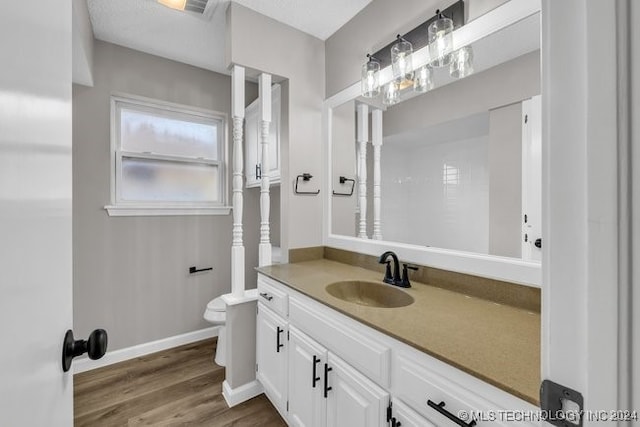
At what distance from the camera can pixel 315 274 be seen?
164 cm

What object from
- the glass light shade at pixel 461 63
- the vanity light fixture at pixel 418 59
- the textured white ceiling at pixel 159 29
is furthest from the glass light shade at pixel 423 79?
the textured white ceiling at pixel 159 29

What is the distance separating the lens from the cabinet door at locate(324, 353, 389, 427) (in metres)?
0.94

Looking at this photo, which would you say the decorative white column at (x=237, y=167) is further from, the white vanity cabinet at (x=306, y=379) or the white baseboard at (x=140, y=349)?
the white baseboard at (x=140, y=349)

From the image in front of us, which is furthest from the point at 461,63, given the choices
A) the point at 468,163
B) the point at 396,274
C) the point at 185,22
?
the point at 185,22

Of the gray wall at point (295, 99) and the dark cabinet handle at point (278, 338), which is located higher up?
the gray wall at point (295, 99)

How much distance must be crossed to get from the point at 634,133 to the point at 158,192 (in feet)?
9.12

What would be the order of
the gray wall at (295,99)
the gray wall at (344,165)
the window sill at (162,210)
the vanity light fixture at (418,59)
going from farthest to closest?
the window sill at (162,210), the gray wall at (344,165), the gray wall at (295,99), the vanity light fixture at (418,59)

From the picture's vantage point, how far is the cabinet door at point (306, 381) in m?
1.21

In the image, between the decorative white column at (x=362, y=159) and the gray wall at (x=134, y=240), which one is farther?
the gray wall at (x=134, y=240)

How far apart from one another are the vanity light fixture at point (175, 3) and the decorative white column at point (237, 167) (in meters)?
0.48

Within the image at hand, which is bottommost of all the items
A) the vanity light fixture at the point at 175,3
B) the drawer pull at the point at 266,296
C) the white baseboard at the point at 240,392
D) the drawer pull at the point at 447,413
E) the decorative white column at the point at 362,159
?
the white baseboard at the point at 240,392

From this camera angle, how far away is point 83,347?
58 cm

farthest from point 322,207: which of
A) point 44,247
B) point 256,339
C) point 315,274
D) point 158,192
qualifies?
point 44,247

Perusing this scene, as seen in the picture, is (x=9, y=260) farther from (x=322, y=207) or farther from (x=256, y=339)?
(x=322, y=207)
